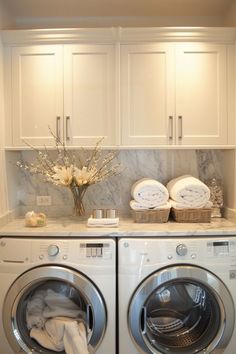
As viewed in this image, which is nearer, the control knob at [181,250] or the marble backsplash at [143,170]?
the control knob at [181,250]

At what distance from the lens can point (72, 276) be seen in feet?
6.33

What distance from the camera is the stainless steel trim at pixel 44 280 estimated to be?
1927 millimetres

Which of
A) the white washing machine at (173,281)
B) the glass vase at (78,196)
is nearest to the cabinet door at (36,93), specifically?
the glass vase at (78,196)

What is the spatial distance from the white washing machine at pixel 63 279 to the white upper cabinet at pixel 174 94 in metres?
0.84

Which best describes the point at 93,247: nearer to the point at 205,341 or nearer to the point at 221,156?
the point at 205,341

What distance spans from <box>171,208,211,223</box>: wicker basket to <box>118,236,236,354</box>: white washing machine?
0.24 metres

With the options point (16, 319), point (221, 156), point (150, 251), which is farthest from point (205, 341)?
point (221, 156)

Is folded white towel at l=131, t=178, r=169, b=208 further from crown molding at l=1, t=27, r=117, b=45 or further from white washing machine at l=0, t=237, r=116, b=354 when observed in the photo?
crown molding at l=1, t=27, r=117, b=45

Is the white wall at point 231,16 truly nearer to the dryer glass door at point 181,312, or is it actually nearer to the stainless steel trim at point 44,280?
the dryer glass door at point 181,312

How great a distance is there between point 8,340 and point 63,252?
651mm

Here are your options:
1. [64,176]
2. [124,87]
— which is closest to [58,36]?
[124,87]

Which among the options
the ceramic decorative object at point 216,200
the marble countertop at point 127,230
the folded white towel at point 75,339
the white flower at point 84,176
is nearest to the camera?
the folded white towel at point 75,339

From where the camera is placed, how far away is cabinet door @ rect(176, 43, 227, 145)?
2.27 meters

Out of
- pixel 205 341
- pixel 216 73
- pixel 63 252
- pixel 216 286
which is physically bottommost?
pixel 205 341
